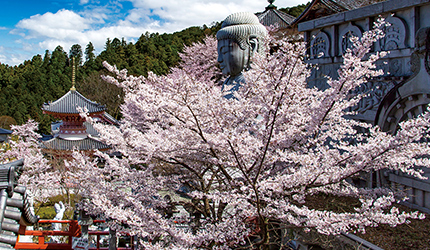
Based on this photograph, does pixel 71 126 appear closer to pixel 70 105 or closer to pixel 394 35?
pixel 70 105

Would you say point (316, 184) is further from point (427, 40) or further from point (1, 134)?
point (1, 134)

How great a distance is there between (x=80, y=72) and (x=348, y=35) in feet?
116

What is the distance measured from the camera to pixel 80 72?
3519 centimetres

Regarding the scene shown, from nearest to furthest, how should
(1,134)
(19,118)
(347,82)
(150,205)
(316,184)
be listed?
(347,82)
(316,184)
(150,205)
(1,134)
(19,118)

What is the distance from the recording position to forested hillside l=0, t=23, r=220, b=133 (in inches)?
1064

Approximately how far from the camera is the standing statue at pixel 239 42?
5305mm

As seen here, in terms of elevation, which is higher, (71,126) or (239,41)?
(239,41)

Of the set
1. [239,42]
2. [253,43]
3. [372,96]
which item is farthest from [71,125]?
[372,96]

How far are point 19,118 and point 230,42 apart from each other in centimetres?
2760

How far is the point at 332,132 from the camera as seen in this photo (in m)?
3.10

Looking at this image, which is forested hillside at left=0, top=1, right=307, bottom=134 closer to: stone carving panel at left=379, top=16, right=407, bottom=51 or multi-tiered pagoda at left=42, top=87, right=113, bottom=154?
multi-tiered pagoda at left=42, top=87, right=113, bottom=154

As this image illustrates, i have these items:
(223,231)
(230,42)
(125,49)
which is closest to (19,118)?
(125,49)

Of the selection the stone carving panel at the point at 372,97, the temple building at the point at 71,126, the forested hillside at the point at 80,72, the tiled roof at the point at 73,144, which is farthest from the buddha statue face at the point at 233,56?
the forested hillside at the point at 80,72

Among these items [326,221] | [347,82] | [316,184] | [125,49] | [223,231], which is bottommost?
[223,231]
